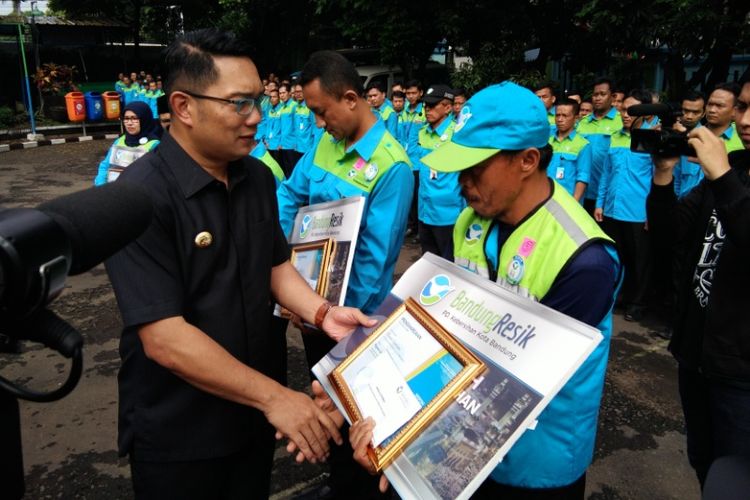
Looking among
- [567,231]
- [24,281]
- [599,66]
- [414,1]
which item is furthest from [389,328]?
[414,1]

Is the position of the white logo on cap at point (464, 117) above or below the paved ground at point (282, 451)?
above

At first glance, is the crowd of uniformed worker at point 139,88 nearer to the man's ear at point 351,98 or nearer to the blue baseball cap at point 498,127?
the man's ear at point 351,98

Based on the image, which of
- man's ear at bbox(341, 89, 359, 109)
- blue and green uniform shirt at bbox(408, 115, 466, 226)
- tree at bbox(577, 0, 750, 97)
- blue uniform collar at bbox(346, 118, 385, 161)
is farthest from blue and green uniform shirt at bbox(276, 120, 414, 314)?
tree at bbox(577, 0, 750, 97)

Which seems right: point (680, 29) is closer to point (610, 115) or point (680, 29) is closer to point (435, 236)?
point (610, 115)

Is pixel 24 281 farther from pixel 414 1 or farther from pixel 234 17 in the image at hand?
pixel 234 17

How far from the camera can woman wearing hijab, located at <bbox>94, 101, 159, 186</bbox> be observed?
473 centimetres

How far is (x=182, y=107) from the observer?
165 centimetres

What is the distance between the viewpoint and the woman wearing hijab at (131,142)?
4.73m

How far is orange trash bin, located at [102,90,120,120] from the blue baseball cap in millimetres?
20733

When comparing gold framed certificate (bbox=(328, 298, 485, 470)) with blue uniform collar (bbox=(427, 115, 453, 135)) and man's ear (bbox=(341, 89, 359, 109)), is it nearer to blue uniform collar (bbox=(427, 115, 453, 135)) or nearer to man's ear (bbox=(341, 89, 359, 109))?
man's ear (bbox=(341, 89, 359, 109))

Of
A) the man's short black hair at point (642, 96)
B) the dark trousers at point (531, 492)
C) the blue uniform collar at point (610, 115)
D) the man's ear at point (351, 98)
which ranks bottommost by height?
the dark trousers at point (531, 492)

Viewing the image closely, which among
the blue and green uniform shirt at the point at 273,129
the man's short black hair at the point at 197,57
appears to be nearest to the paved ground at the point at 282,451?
the man's short black hair at the point at 197,57

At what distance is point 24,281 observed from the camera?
2.33 feet

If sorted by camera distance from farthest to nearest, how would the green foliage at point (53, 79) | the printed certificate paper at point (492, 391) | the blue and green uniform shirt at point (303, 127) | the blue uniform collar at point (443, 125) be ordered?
the green foliage at point (53, 79), the blue and green uniform shirt at point (303, 127), the blue uniform collar at point (443, 125), the printed certificate paper at point (492, 391)
